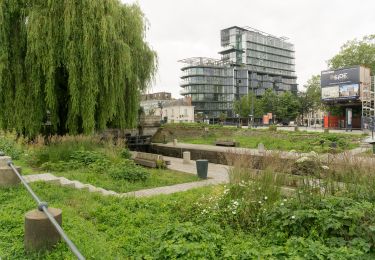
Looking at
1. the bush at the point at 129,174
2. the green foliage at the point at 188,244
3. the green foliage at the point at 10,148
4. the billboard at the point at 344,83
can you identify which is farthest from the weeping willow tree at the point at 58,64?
the billboard at the point at 344,83

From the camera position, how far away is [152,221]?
6.08 metres

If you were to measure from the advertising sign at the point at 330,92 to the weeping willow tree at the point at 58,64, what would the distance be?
33487 mm

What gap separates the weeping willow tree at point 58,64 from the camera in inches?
619

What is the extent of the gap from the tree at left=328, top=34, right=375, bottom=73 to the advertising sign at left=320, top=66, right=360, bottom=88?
8.22 metres

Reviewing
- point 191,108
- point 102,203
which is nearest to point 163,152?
point 102,203

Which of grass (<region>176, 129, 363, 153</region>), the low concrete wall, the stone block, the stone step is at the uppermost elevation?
the stone block

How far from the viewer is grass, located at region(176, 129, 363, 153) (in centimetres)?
2370

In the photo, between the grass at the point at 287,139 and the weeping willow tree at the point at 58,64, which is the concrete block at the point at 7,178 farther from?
the grass at the point at 287,139

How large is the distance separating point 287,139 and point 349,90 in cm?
1647

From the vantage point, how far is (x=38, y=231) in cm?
399

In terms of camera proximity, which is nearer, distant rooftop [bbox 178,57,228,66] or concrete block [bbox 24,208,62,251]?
concrete block [bbox 24,208,62,251]

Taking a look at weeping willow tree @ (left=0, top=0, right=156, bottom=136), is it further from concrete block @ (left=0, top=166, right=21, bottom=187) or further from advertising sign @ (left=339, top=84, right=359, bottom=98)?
advertising sign @ (left=339, top=84, right=359, bottom=98)

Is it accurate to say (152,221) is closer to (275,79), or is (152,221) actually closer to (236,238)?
(236,238)

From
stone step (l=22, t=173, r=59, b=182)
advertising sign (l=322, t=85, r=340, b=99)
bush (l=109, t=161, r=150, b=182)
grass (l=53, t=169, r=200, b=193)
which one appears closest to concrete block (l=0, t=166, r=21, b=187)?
stone step (l=22, t=173, r=59, b=182)
